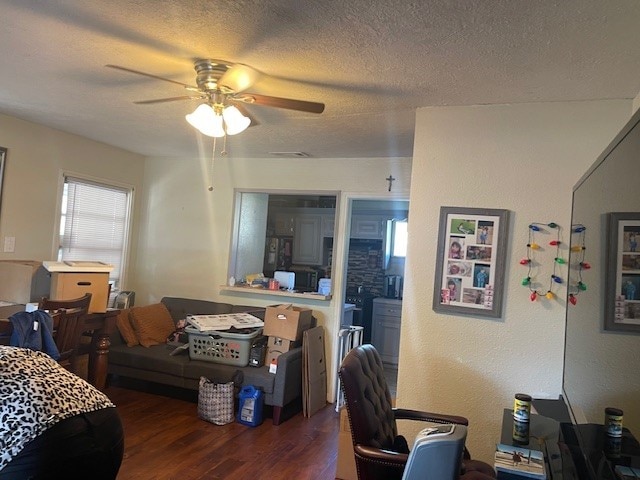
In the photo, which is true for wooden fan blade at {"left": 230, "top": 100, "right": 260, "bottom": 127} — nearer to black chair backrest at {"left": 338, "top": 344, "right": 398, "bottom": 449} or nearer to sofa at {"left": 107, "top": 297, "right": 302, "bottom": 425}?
black chair backrest at {"left": 338, "top": 344, "right": 398, "bottom": 449}

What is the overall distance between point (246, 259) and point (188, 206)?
2.80 feet

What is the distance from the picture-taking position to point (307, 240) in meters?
6.50

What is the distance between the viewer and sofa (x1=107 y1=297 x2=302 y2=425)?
3.84 m

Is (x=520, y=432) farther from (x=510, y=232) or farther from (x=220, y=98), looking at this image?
(x=220, y=98)

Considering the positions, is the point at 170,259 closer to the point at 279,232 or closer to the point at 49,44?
the point at 279,232

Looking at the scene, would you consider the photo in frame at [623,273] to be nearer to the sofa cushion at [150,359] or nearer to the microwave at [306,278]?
the sofa cushion at [150,359]

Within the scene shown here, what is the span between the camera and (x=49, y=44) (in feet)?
7.50

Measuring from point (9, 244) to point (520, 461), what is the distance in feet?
13.0

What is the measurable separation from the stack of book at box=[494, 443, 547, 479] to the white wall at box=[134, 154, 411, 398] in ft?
8.75

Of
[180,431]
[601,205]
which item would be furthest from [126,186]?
[601,205]

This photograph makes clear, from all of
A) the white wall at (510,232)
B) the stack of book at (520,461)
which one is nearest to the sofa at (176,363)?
the white wall at (510,232)

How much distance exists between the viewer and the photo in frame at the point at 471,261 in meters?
2.68

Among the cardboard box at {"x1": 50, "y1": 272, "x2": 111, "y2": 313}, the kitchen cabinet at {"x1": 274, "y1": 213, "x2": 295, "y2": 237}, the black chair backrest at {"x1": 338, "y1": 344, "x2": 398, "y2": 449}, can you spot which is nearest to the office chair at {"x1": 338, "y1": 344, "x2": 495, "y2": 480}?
the black chair backrest at {"x1": 338, "y1": 344, "x2": 398, "y2": 449}

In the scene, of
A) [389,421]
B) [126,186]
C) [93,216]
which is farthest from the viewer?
[126,186]
